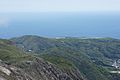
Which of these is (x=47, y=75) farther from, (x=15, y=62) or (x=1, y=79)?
(x=1, y=79)

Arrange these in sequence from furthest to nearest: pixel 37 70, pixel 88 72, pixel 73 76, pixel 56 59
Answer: pixel 88 72, pixel 56 59, pixel 73 76, pixel 37 70

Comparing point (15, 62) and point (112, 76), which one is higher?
point (15, 62)

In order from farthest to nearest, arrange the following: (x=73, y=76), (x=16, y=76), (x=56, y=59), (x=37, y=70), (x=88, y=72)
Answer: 1. (x=88, y=72)
2. (x=56, y=59)
3. (x=73, y=76)
4. (x=37, y=70)
5. (x=16, y=76)

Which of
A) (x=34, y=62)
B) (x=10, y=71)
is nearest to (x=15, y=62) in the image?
(x=34, y=62)

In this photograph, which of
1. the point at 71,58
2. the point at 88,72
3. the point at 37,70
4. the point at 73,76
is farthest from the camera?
the point at 71,58

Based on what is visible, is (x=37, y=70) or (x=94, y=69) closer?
(x=37, y=70)

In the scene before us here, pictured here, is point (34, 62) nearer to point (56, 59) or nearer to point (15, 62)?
point (15, 62)

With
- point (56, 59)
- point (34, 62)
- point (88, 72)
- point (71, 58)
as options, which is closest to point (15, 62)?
point (34, 62)

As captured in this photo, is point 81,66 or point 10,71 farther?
point 81,66

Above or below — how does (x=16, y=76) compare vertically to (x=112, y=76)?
above
